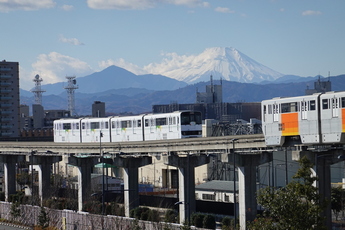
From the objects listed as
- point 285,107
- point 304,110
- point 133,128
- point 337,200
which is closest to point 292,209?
point 304,110

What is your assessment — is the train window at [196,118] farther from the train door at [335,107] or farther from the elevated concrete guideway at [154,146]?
the train door at [335,107]

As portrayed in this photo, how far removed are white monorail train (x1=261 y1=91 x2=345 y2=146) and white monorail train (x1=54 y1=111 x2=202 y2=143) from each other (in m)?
24.2

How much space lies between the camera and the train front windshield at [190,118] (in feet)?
263

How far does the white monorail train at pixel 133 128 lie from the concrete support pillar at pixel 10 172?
895 centimetres

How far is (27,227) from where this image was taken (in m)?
70.6

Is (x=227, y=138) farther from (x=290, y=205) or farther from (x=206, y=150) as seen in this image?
(x=290, y=205)

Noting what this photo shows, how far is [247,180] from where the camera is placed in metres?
60.0

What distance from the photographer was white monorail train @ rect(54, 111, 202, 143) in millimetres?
80438

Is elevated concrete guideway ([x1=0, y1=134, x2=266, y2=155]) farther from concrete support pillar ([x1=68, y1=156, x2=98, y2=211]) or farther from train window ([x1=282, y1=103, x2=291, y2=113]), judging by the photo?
train window ([x1=282, y1=103, x2=291, y2=113])

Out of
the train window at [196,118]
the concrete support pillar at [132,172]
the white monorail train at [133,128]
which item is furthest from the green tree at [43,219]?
the train window at [196,118]

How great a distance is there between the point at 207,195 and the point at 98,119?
720 inches

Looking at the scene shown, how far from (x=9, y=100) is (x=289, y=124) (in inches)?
5812

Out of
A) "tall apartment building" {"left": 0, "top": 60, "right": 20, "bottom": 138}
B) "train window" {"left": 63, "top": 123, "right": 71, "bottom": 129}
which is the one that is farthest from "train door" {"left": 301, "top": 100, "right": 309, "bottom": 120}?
"tall apartment building" {"left": 0, "top": 60, "right": 20, "bottom": 138}

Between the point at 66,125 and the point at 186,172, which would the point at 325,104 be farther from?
the point at 66,125
